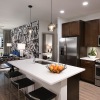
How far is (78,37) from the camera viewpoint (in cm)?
418

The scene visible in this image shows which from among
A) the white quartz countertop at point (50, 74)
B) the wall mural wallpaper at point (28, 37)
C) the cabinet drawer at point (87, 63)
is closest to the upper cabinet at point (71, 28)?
the cabinet drawer at point (87, 63)

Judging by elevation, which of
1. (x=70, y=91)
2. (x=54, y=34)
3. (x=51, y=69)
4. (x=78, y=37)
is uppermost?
(x=54, y=34)

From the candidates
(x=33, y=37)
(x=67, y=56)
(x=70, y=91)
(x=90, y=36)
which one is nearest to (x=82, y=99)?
(x=70, y=91)

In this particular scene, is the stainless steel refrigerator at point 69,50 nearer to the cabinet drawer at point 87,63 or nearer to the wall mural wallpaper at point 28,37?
the cabinet drawer at point 87,63

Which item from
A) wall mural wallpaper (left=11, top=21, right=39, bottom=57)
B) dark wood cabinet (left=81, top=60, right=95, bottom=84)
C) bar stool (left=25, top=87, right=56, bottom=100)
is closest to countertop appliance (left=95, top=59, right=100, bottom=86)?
dark wood cabinet (left=81, top=60, right=95, bottom=84)

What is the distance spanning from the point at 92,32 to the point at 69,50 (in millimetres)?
1141

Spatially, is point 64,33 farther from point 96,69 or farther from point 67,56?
point 96,69

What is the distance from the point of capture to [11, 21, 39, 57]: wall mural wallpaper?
6.11 metres

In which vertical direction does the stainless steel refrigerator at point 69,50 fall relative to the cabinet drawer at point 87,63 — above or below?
above

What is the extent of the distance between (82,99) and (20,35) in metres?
6.56

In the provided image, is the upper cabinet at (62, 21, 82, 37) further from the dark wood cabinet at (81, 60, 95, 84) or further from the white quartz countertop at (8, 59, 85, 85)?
the white quartz countertop at (8, 59, 85, 85)

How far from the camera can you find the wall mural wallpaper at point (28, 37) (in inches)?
241

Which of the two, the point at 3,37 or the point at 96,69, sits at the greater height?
the point at 3,37

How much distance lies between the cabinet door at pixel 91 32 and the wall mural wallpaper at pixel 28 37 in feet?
7.88
